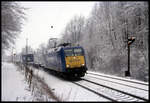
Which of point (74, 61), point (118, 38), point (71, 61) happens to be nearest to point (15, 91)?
point (71, 61)

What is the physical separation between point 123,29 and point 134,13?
6641 mm

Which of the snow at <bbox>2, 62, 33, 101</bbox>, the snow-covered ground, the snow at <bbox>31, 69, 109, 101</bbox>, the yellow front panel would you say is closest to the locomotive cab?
the yellow front panel

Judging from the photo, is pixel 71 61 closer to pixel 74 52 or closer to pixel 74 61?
pixel 74 61

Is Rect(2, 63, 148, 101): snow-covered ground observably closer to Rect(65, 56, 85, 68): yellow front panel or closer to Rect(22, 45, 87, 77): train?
Rect(22, 45, 87, 77): train

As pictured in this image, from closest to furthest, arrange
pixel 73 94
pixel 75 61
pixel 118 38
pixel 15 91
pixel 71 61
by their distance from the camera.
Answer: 1. pixel 73 94
2. pixel 15 91
3. pixel 71 61
4. pixel 75 61
5. pixel 118 38

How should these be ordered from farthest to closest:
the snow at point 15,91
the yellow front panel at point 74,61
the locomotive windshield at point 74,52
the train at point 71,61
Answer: the locomotive windshield at point 74,52, the yellow front panel at point 74,61, the train at point 71,61, the snow at point 15,91

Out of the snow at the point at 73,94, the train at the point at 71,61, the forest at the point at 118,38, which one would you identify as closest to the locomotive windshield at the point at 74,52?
the train at the point at 71,61

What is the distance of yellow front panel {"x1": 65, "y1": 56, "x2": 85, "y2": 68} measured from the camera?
53.6 ft

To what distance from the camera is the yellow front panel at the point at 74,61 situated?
16.3 m

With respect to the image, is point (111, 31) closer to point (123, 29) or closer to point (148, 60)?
point (123, 29)

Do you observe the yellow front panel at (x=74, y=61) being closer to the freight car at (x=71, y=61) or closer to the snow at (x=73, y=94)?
the freight car at (x=71, y=61)

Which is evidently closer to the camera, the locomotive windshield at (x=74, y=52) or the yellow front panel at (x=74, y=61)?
the yellow front panel at (x=74, y=61)

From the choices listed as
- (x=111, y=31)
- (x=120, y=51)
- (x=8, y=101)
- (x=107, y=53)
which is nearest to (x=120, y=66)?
(x=120, y=51)

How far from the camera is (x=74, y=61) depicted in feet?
54.4
